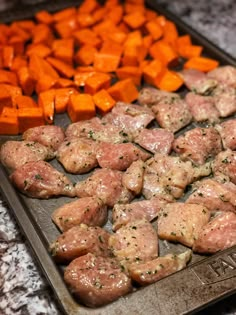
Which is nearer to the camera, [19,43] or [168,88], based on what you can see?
[168,88]

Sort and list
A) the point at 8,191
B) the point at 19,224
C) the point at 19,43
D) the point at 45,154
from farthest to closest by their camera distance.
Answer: the point at 19,43
the point at 45,154
the point at 8,191
the point at 19,224

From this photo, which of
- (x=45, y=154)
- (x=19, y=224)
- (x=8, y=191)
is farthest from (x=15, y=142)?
(x=19, y=224)

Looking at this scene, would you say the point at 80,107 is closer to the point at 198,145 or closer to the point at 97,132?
the point at 97,132

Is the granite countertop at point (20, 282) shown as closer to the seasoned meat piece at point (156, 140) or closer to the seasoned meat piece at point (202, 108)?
the seasoned meat piece at point (156, 140)

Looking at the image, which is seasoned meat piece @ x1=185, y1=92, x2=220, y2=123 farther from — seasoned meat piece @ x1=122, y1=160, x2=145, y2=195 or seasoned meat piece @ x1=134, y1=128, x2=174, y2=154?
seasoned meat piece @ x1=122, y1=160, x2=145, y2=195

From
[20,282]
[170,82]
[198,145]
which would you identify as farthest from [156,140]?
[20,282]

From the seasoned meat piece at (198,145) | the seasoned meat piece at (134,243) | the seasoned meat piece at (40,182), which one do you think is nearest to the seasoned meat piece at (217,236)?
the seasoned meat piece at (134,243)

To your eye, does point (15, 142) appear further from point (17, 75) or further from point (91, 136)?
point (17, 75)
